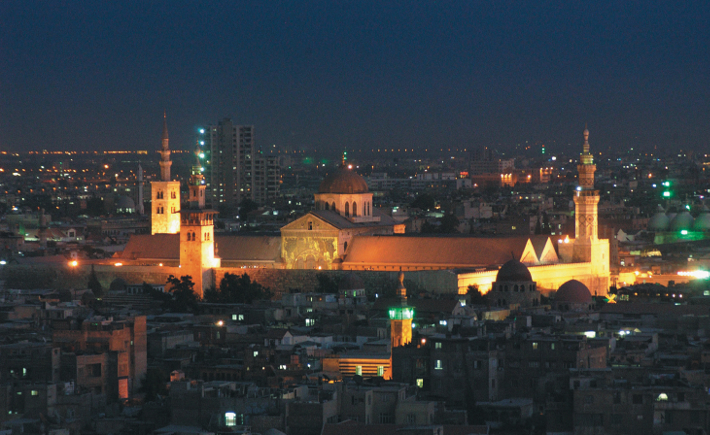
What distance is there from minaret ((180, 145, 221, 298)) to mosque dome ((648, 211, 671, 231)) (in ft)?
121

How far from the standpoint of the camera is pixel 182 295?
254 feet

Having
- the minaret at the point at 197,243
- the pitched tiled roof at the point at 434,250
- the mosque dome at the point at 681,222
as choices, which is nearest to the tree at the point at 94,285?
the minaret at the point at 197,243

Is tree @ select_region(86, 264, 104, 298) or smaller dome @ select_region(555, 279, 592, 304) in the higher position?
tree @ select_region(86, 264, 104, 298)

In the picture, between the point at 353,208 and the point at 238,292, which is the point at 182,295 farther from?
the point at 353,208

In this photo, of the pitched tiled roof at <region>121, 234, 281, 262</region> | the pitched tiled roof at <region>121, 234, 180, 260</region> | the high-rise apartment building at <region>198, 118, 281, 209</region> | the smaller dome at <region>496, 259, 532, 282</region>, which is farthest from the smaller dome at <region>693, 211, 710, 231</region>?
the high-rise apartment building at <region>198, 118, 281, 209</region>

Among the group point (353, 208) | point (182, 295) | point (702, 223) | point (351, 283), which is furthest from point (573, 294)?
point (702, 223)

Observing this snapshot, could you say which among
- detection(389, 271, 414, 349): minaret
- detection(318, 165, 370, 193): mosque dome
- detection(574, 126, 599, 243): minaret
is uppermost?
detection(318, 165, 370, 193): mosque dome

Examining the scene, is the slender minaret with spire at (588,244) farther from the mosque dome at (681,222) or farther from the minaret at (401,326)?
the minaret at (401,326)

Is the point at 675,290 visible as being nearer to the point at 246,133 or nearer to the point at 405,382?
the point at 405,382

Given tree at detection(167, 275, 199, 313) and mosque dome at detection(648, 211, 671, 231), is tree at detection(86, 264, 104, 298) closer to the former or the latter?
tree at detection(167, 275, 199, 313)

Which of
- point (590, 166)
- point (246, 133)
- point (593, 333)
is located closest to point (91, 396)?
point (593, 333)

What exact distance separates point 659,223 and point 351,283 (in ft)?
138

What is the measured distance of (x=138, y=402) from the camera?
5297 centimetres

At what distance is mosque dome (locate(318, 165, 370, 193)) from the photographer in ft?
290
